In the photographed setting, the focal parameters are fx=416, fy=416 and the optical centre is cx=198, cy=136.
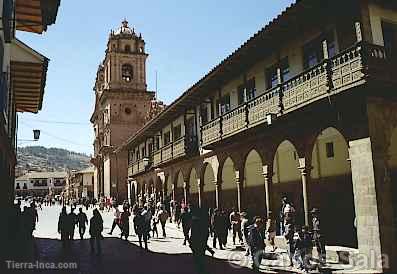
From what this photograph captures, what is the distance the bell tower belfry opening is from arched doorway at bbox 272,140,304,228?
3176 centimetres

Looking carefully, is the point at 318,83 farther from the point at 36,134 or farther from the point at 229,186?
the point at 36,134

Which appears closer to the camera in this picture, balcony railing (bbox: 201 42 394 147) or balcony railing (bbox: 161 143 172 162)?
balcony railing (bbox: 201 42 394 147)

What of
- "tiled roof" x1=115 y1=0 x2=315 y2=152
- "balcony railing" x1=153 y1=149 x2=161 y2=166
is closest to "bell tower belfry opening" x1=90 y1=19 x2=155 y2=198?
"balcony railing" x1=153 y1=149 x2=161 y2=166

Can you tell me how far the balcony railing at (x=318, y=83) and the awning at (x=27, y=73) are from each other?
25.9 ft

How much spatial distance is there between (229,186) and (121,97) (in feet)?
94.2

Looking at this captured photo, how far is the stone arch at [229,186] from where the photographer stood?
81.5 ft

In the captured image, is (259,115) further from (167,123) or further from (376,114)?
(167,123)

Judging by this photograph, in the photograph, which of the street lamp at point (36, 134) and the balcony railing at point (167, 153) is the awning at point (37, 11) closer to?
the street lamp at point (36, 134)

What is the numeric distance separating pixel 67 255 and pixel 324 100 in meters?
10.4

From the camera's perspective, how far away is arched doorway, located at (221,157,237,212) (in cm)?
2483

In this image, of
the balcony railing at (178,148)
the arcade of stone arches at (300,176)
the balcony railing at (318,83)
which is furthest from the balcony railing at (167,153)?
the balcony railing at (318,83)

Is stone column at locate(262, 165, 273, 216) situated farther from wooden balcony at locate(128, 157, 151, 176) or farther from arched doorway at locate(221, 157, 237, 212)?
wooden balcony at locate(128, 157, 151, 176)

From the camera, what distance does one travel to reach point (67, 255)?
1502 cm

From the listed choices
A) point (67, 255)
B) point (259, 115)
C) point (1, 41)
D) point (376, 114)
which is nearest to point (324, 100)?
point (376, 114)
